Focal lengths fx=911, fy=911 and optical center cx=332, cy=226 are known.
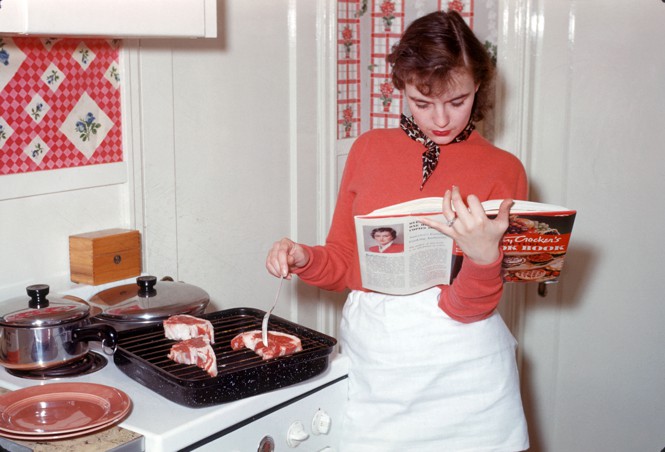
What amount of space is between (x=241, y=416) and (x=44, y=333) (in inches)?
15.0

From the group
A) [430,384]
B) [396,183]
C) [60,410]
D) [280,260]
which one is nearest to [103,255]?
[280,260]

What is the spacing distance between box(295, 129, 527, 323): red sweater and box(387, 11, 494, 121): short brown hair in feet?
0.46

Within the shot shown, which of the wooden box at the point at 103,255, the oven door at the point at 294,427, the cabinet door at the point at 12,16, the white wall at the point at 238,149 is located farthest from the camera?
the white wall at the point at 238,149

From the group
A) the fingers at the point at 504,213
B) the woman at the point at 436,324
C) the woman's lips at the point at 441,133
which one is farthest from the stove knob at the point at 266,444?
the woman's lips at the point at 441,133

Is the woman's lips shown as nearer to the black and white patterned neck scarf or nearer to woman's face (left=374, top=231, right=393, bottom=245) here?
the black and white patterned neck scarf

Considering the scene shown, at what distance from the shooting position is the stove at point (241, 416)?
1470 millimetres

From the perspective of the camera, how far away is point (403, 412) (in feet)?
5.86

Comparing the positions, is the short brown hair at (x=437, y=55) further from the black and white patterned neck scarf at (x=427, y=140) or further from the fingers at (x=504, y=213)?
the fingers at (x=504, y=213)

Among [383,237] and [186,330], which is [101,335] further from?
[383,237]

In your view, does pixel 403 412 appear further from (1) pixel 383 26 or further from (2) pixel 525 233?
(1) pixel 383 26

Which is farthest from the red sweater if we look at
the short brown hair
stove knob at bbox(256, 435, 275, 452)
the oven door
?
stove knob at bbox(256, 435, 275, 452)

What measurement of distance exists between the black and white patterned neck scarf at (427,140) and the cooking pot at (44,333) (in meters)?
0.68

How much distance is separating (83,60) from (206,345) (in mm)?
744

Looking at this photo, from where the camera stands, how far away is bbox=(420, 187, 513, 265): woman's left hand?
155cm
